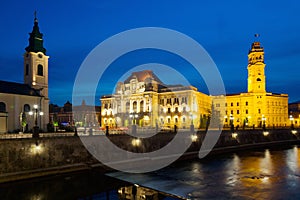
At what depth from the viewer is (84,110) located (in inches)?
6137

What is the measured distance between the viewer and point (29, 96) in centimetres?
5231

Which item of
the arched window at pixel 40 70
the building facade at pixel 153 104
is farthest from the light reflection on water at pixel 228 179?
the building facade at pixel 153 104

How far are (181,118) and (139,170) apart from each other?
218 feet

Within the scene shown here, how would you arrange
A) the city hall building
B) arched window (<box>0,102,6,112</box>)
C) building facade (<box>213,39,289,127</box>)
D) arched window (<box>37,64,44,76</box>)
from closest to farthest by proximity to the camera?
arched window (<box>0,102,6,112</box>) < arched window (<box>37,64,44,76</box>) < the city hall building < building facade (<box>213,39,289,127</box>)

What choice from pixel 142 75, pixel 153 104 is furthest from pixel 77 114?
pixel 153 104

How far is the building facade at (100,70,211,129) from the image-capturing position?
97.1m

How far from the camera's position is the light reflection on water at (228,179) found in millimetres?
22125

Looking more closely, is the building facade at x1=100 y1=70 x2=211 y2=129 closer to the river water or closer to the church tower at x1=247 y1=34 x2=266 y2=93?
the church tower at x1=247 y1=34 x2=266 y2=93

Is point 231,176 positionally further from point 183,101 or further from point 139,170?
point 183,101

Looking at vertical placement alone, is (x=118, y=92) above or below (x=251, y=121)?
above

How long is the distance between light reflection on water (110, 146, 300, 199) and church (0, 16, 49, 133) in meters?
23.0

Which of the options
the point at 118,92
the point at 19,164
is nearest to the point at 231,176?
the point at 19,164

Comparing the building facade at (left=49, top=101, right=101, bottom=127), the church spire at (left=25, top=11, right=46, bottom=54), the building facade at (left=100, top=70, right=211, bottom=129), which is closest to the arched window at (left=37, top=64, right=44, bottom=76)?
the church spire at (left=25, top=11, right=46, bottom=54)

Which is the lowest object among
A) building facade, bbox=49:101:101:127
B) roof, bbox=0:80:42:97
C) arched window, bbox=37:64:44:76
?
building facade, bbox=49:101:101:127
